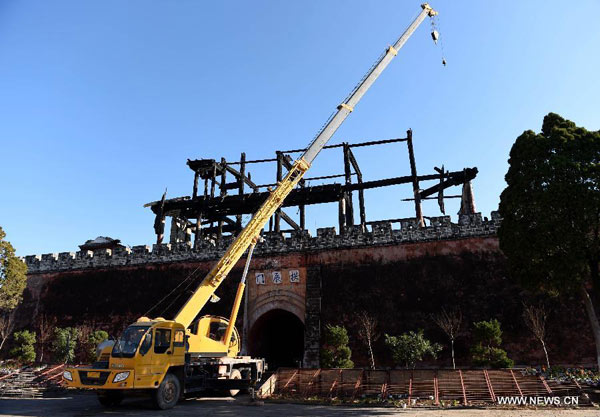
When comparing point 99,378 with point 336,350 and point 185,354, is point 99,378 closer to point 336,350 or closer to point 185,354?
point 185,354

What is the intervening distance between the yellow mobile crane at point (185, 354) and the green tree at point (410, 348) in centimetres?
440

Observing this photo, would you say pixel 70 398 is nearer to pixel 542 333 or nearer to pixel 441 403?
pixel 441 403

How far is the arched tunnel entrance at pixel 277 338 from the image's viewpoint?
695 inches

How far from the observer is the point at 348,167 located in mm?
22469

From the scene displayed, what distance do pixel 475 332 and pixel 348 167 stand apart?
11560 mm

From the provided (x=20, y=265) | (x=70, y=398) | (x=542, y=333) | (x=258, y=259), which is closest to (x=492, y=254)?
(x=542, y=333)

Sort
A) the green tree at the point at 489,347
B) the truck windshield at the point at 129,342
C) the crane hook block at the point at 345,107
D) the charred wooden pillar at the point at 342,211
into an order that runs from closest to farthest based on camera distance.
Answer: the truck windshield at the point at 129,342, the green tree at the point at 489,347, the crane hook block at the point at 345,107, the charred wooden pillar at the point at 342,211

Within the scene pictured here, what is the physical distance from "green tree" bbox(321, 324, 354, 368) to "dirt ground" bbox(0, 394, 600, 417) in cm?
353

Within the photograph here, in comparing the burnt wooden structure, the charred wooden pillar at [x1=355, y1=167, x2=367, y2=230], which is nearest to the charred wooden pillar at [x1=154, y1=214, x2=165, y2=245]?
the burnt wooden structure

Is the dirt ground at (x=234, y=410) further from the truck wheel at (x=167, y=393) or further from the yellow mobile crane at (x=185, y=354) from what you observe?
the yellow mobile crane at (x=185, y=354)

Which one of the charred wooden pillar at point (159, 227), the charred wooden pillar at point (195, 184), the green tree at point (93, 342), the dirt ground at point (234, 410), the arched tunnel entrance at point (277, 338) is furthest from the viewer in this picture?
the charred wooden pillar at point (195, 184)

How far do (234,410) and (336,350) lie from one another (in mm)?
5361

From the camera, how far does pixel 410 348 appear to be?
44.2 ft

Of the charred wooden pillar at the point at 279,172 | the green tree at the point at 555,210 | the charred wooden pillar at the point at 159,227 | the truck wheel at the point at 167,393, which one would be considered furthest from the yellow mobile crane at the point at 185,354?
the charred wooden pillar at the point at 159,227
